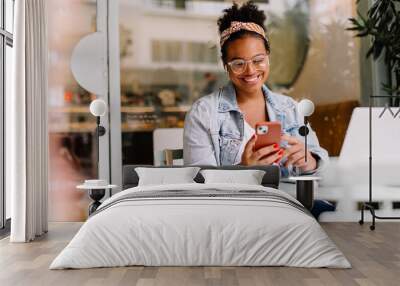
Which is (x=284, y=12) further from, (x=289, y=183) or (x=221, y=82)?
(x=289, y=183)

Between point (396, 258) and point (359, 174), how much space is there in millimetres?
2362

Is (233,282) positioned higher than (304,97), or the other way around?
(304,97)

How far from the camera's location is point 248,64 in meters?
6.98

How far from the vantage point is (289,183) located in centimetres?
688

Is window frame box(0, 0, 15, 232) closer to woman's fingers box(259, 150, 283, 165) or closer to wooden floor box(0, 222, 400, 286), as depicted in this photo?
wooden floor box(0, 222, 400, 286)

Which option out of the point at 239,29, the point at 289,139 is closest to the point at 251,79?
the point at 239,29

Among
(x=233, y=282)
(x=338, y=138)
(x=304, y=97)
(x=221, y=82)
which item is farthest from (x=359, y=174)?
(x=233, y=282)

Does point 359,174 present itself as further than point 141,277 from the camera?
Yes

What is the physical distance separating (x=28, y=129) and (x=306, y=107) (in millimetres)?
3056

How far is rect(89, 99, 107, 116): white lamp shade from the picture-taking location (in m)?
6.63

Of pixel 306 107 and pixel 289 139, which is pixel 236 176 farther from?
pixel 306 107

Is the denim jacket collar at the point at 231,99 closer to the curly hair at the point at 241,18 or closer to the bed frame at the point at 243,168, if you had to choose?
the curly hair at the point at 241,18

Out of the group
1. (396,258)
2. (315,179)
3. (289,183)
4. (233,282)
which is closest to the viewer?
(233,282)

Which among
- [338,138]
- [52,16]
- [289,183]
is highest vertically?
[52,16]
